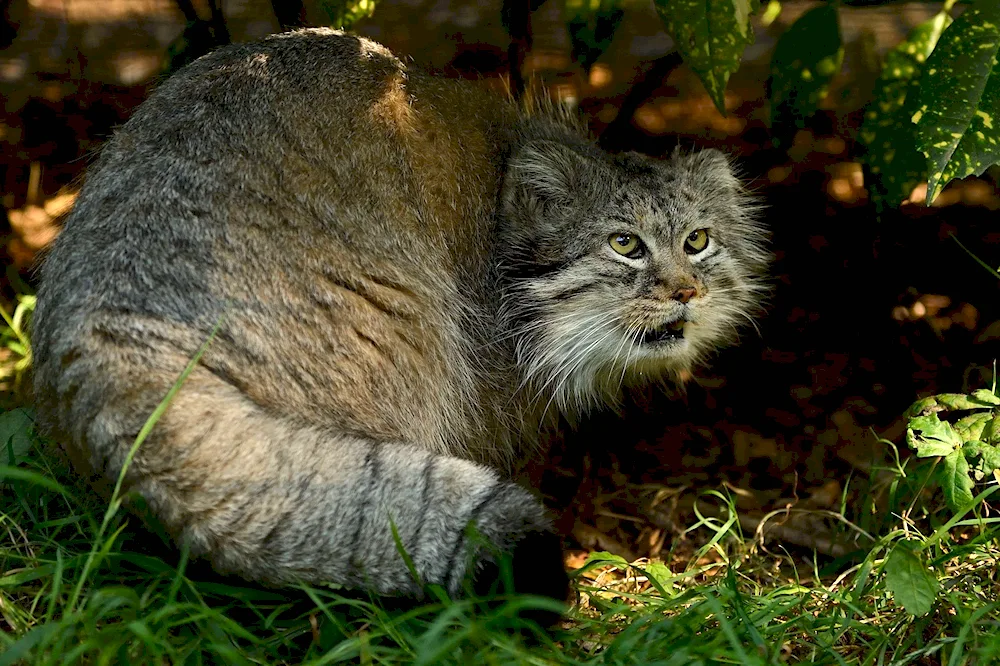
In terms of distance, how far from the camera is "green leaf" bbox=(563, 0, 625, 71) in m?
3.71

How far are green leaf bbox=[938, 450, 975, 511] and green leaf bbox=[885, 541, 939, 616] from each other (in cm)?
28

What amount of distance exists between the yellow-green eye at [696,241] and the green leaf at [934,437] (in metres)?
1.06

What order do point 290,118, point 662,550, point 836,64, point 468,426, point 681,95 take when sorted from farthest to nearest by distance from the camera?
point 681,95
point 662,550
point 836,64
point 468,426
point 290,118

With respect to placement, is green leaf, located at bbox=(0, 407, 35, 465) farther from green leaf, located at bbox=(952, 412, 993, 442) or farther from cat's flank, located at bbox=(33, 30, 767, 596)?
green leaf, located at bbox=(952, 412, 993, 442)

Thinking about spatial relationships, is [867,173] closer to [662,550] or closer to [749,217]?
[749,217]

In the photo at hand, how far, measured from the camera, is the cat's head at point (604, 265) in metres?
3.50

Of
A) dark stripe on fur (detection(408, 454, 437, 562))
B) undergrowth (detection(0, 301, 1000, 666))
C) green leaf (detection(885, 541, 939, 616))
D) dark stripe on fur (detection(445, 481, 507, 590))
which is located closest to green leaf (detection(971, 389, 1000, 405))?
undergrowth (detection(0, 301, 1000, 666))

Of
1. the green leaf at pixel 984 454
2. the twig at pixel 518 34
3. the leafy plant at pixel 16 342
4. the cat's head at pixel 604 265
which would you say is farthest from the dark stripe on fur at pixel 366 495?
the leafy plant at pixel 16 342

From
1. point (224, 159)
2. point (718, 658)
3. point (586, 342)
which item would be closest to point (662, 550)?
point (586, 342)

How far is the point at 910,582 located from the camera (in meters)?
2.71

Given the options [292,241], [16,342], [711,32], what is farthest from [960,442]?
[16,342]

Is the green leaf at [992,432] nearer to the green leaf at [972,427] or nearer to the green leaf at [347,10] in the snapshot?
the green leaf at [972,427]

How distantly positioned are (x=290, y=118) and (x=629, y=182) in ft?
4.31

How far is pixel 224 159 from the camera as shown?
2.98 meters
